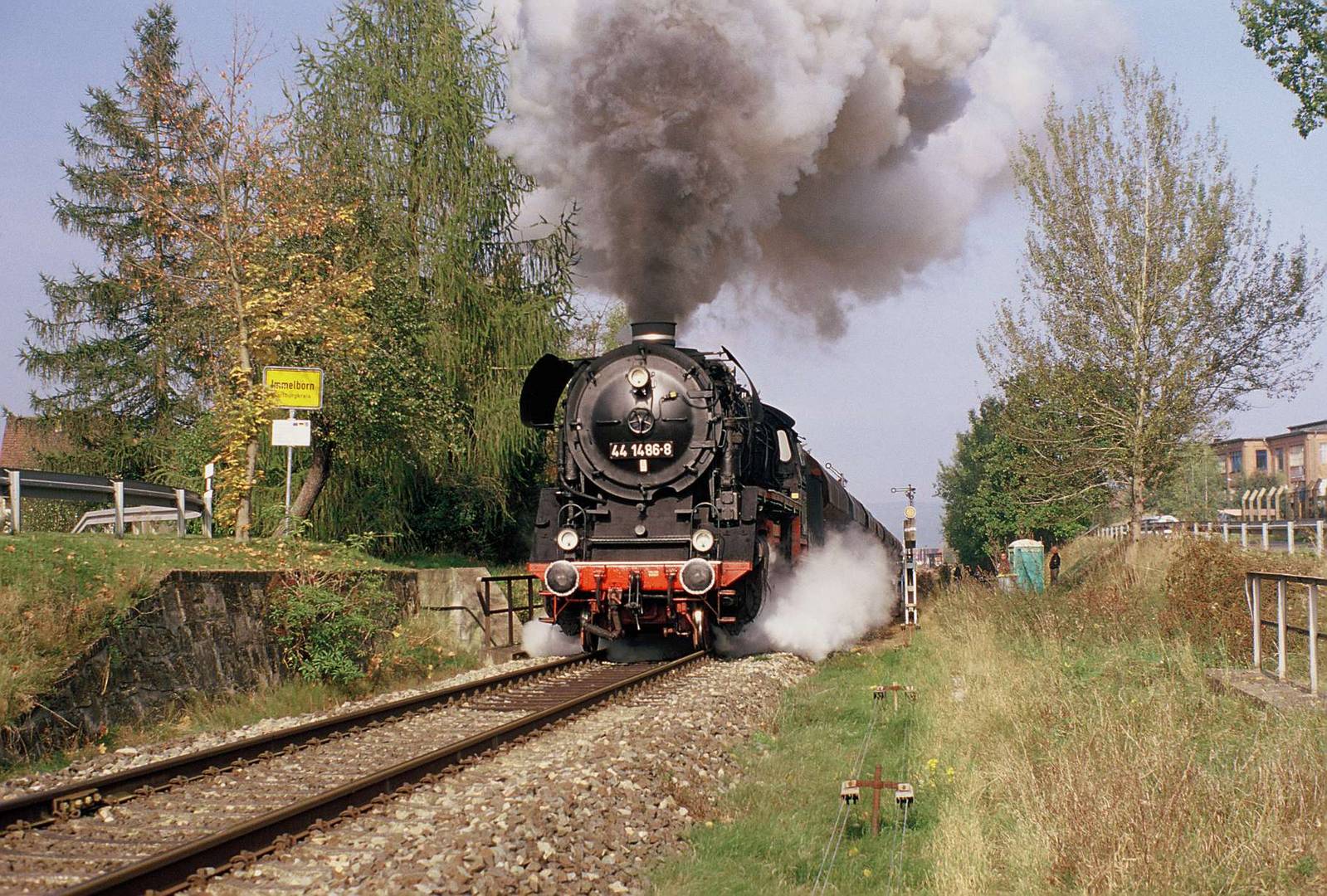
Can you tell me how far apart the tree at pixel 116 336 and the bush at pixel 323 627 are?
51.2 ft

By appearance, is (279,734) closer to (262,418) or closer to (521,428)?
(262,418)

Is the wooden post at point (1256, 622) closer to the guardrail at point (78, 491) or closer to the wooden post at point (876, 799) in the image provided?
the wooden post at point (876, 799)

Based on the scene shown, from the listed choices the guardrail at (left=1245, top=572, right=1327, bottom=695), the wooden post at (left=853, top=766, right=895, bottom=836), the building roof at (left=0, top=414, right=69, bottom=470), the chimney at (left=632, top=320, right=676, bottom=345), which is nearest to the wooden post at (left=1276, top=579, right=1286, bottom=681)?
the guardrail at (left=1245, top=572, right=1327, bottom=695)

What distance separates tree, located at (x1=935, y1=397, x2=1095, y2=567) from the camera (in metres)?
23.2

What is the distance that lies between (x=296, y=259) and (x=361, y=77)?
6.64 metres

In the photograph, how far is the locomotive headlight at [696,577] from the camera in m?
12.0

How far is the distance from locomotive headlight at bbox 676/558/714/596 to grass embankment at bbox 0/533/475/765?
341 cm

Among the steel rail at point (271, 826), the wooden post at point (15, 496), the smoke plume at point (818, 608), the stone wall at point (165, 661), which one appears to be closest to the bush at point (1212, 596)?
the smoke plume at point (818, 608)

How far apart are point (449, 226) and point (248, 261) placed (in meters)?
4.95

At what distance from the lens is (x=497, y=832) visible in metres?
5.54

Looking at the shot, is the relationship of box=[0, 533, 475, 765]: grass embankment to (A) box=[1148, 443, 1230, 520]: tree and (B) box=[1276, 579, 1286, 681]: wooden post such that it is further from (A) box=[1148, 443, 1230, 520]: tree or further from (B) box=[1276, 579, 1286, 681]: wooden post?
(A) box=[1148, 443, 1230, 520]: tree

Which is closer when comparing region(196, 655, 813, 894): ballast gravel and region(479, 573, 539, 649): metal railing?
region(196, 655, 813, 894): ballast gravel

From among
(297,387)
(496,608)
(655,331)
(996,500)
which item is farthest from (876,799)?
(996,500)

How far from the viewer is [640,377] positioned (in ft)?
43.6
